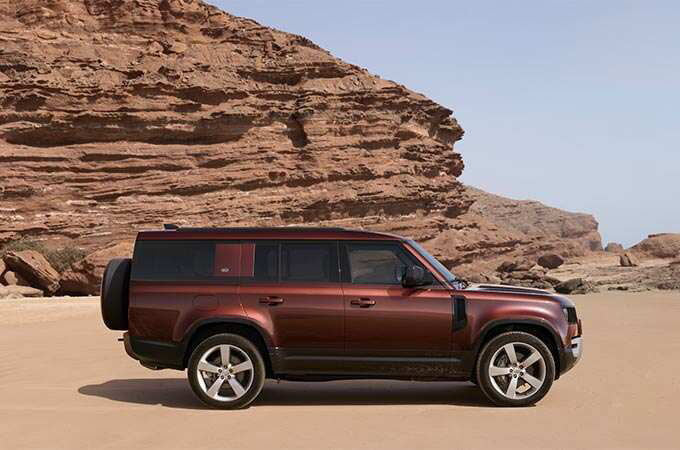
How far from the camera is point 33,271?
3309cm

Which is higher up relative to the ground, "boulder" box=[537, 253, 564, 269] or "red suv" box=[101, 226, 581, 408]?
"boulder" box=[537, 253, 564, 269]

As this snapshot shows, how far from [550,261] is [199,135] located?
3025 cm

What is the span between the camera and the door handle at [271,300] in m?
8.43

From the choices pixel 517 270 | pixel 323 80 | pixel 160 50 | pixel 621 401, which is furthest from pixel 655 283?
pixel 160 50

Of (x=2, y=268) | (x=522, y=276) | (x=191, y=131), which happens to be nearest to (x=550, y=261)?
(x=522, y=276)

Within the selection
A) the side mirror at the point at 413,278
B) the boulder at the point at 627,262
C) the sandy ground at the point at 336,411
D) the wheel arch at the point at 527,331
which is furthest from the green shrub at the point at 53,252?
the boulder at the point at 627,262

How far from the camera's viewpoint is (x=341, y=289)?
27.8ft

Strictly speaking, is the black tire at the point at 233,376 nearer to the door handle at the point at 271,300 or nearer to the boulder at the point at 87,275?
the door handle at the point at 271,300

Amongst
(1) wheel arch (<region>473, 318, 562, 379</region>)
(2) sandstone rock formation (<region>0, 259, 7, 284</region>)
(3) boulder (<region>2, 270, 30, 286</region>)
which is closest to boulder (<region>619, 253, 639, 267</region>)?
(3) boulder (<region>2, 270, 30, 286</region>)

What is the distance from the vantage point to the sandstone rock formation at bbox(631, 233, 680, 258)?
69.9 m

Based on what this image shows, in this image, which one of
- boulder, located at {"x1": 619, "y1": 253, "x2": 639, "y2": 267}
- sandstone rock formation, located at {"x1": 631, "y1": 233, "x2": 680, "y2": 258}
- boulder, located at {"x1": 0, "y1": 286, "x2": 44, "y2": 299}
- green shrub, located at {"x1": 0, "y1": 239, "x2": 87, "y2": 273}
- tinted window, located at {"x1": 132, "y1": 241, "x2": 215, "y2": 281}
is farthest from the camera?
sandstone rock formation, located at {"x1": 631, "y1": 233, "x2": 680, "y2": 258}

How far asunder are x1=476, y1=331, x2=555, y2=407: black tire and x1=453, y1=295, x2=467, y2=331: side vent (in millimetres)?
353

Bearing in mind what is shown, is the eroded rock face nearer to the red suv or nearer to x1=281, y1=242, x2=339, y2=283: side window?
the red suv

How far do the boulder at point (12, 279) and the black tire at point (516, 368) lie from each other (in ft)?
95.0
